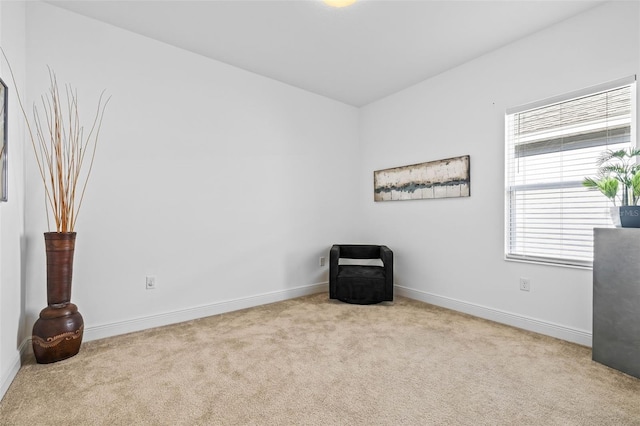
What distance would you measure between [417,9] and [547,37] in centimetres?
121

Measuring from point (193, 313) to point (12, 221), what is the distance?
5.26 feet

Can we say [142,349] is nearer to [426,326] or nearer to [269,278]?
[269,278]

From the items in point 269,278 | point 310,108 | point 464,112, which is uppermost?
point 310,108

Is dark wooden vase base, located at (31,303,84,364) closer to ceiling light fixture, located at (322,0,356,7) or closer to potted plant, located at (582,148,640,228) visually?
ceiling light fixture, located at (322,0,356,7)

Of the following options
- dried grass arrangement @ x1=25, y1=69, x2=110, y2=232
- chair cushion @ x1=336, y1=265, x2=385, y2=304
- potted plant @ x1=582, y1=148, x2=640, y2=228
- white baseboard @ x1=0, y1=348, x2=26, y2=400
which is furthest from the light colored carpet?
dried grass arrangement @ x1=25, y1=69, x2=110, y2=232

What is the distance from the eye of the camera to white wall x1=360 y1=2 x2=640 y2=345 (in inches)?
95.9

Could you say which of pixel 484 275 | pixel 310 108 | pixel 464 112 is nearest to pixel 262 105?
pixel 310 108

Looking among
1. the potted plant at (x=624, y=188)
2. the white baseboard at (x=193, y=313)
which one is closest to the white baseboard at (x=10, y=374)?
the white baseboard at (x=193, y=313)

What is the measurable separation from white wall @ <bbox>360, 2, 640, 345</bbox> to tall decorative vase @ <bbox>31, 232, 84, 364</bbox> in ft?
10.9

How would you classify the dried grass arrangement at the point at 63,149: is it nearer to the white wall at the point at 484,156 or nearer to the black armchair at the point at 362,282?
the black armchair at the point at 362,282

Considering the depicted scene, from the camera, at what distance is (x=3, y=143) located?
183 cm

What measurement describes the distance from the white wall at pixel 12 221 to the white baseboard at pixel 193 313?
489mm

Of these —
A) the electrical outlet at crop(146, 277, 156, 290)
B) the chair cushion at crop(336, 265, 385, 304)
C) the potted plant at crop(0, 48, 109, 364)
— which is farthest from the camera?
the chair cushion at crop(336, 265, 385, 304)

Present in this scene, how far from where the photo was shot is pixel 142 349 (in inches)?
92.8
